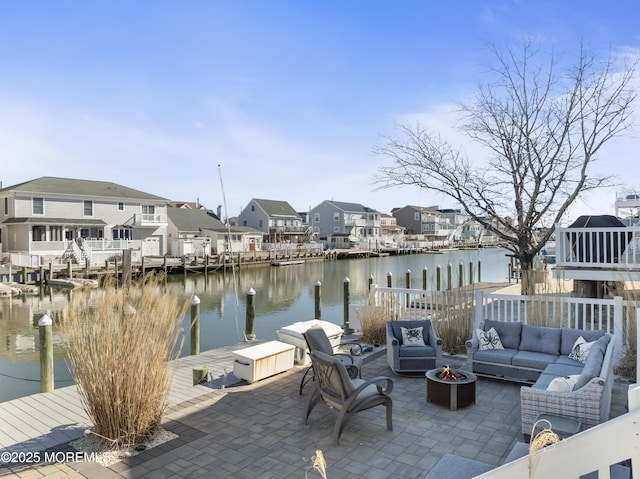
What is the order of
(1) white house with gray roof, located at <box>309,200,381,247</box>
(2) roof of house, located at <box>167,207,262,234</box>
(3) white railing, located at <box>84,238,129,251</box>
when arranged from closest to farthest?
(3) white railing, located at <box>84,238,129,251</box> → (2) roof of house, located at <box>167,207,262,234</box> → (1) white house with gray roof, located at <box>309,200,381,247</box>

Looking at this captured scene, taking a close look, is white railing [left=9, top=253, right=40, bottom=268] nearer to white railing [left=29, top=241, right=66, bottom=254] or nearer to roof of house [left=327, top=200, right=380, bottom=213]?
white railing [left=29, top=241, right=66, bottom=254]

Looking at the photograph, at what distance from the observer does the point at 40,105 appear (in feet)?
33.2

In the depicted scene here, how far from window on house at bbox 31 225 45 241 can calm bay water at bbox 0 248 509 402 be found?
9.85 m

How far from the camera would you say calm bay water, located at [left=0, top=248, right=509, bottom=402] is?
10031mm

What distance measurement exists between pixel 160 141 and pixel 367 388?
10.8m

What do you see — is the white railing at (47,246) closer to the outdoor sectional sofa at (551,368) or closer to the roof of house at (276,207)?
the roof of house at (276,207)

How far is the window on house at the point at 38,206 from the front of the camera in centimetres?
3039

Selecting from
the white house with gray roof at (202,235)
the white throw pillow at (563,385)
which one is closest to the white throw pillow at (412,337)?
the white throw pillow at (563,385)

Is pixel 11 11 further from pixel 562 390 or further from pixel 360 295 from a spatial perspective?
pixel 360 295

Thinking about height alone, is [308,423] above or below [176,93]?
below

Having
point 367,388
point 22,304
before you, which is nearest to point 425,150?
point 367,388

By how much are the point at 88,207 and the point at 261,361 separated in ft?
105

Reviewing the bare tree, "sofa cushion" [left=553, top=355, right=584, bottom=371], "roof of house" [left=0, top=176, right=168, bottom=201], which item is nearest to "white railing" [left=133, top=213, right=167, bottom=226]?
"roof of house" [left=0, top=176, right=168, bottom=201]

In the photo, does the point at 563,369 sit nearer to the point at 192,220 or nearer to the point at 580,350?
the point at 580,350
